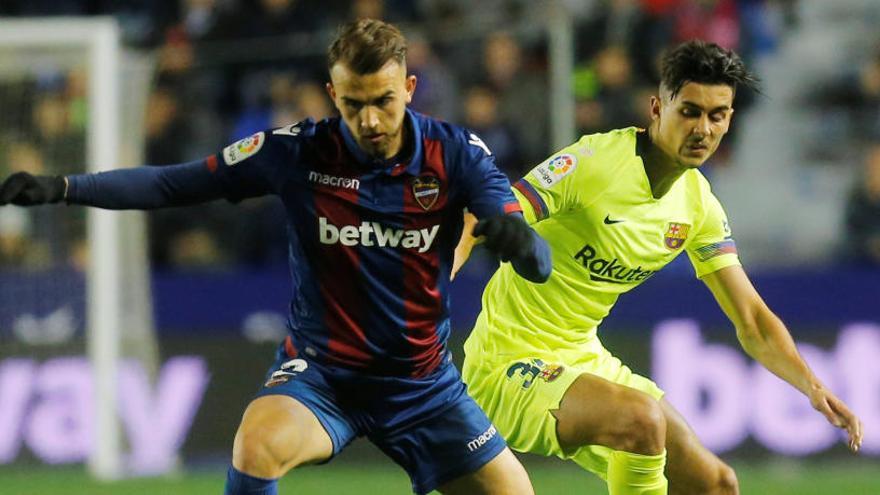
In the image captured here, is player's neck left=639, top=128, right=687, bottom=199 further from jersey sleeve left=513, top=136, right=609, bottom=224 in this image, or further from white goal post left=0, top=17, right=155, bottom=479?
white goal post left=0, top=17, right=155, bottom=479

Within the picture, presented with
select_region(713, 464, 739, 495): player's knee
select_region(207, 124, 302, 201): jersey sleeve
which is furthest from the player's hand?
select_region(207, 124, 302, 201): jersey sleeve

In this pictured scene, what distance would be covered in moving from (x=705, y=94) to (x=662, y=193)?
0.51 metres

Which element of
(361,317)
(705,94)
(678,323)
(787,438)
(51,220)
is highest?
(705,94)

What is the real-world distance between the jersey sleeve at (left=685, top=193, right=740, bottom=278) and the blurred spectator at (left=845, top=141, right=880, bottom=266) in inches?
223

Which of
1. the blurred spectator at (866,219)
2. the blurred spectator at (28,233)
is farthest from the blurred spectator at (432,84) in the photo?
the blurred spectator at (866,219)

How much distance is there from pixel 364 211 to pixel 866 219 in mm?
7415

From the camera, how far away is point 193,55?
1249cm

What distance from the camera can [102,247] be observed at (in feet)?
38.8

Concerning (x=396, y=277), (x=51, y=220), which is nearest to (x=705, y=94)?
(x=396, y=277)

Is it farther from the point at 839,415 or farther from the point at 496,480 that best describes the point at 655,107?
the point at 496,480

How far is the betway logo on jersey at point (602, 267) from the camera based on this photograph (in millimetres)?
6734

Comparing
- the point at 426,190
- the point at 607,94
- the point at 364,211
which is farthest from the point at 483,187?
the point at 607,94

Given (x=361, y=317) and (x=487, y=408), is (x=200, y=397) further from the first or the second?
(x=361, y=317)

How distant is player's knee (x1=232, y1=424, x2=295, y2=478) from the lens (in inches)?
215
